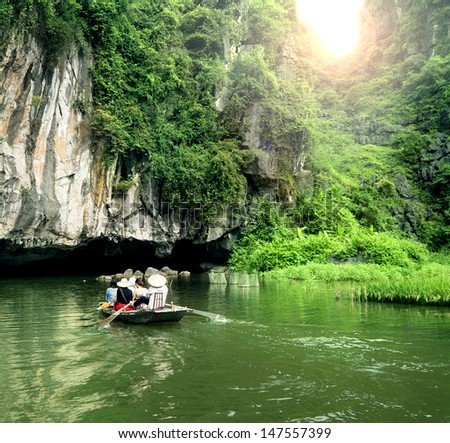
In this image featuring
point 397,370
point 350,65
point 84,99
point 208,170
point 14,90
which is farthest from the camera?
point 350,65

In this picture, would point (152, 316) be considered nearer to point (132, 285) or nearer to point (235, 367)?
point (132, 285)

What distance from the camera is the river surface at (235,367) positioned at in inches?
184

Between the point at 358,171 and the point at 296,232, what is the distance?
35.6ft

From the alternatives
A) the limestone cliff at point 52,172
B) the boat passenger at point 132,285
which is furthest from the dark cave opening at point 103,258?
the boat passenger at point 132,285

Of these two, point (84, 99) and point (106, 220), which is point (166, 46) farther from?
point (106, 220)

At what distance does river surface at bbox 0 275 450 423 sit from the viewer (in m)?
4.67

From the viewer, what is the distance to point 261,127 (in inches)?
1073

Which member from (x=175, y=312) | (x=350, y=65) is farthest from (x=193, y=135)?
(x=350, y=65)

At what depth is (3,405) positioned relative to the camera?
4883mm

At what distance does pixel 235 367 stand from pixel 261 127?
73.7ft

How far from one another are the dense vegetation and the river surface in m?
12.3

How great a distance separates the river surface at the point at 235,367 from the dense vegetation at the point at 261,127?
12259 millimetres

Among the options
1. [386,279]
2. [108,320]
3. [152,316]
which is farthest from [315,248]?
[108,320]

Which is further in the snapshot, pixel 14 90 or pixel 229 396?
pixel 14 90
